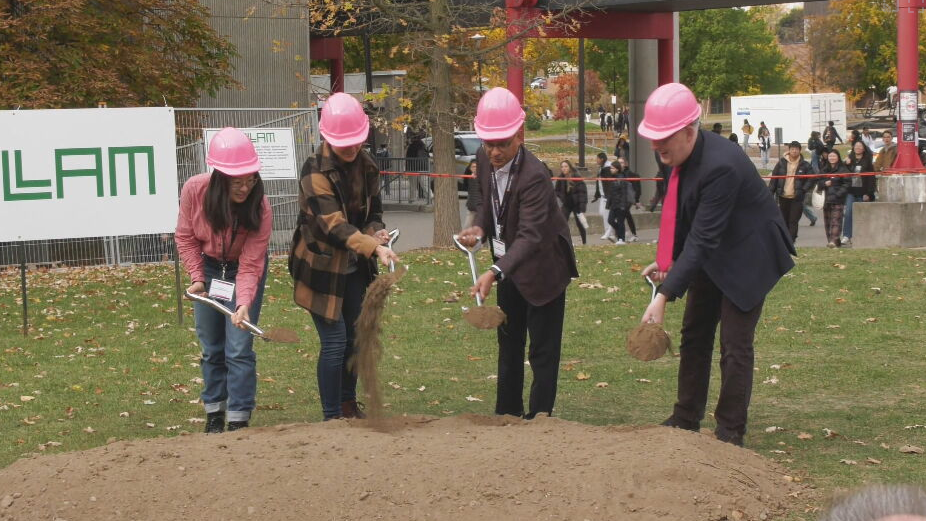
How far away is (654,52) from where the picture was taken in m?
30.2

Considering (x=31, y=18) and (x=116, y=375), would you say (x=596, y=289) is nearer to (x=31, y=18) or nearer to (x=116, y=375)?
(x=116, y=375)

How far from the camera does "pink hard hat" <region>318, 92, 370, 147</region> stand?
21.6 feet

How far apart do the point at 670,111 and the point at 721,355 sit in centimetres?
145

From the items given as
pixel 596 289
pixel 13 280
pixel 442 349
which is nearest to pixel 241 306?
pixel 442 349

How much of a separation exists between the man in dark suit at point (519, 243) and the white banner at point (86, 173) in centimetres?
483

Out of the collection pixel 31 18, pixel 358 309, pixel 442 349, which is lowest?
pixel 442 349

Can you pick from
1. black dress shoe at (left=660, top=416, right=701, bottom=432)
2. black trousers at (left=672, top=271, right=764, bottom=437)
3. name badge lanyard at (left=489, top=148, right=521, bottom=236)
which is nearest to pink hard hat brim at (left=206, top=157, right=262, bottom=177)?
name badge lanyard at (left=489, top=148, right=521, bottom=236)

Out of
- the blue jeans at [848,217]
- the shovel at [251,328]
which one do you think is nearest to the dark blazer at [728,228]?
the shovel at [251,328]

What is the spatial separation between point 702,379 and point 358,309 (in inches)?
78.4

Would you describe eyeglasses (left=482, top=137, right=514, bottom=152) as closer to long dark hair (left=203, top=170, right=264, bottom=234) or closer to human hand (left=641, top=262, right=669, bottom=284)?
human hand (left=641, top=262, right=669, bottom=284)

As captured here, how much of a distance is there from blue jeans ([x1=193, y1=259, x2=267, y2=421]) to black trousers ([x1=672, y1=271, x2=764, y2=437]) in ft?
7.89

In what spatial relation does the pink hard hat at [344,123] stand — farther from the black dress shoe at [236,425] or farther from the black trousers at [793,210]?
the black trousers at [793,210]

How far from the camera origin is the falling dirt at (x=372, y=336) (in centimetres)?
643

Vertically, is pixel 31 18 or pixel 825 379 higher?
pixel 31 18
